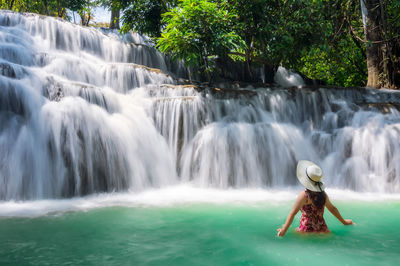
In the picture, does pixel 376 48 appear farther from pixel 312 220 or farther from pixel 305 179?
pixel 305 179

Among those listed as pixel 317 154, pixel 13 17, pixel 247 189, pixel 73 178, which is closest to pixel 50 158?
pixel 73 178

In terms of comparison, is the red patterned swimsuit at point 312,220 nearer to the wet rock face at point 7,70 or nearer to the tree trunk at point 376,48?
the wet rock face at point 7,70

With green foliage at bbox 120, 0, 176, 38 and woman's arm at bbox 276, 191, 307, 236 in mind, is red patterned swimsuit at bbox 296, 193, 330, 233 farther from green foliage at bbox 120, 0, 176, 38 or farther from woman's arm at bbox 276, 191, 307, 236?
green foliage at bbox 120, 0, 176, 38

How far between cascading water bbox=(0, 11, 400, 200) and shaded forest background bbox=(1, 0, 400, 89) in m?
1.78

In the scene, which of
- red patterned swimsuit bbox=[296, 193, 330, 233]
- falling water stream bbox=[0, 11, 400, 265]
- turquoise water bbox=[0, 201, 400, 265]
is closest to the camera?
turquoise water bbox=[0, 201, 400, 265]

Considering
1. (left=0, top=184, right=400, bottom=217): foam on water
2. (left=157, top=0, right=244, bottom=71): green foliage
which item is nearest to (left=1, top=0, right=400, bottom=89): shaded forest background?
(left=157, top=0, right=244, bottom=71): green foliage

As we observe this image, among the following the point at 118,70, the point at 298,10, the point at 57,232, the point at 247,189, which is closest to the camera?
the point at 57,232

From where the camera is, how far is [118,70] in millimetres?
11375

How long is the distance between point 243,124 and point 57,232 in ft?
19.9

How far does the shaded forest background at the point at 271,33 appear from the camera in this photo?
36.1 ft

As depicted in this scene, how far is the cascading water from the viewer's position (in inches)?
277

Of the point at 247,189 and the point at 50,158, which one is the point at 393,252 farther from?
the point at 50,158

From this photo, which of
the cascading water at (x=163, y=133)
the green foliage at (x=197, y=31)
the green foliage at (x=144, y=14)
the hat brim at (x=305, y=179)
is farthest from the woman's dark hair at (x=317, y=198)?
the green foliage at (x=144, y=14)

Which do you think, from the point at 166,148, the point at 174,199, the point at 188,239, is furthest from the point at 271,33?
the point at 188,239
